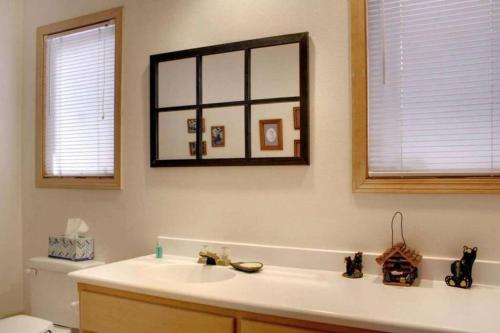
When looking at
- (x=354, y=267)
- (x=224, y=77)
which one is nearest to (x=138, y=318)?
(x=354, y=267)

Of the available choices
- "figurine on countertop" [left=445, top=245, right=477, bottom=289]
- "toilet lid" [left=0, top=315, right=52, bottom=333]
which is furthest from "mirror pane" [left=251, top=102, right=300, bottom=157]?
"toilet lid" [left=0, top=315, right=52, bottom=333]

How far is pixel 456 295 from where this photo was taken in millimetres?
1446

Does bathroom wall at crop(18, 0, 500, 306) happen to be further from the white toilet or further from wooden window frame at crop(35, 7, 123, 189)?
the white toilet

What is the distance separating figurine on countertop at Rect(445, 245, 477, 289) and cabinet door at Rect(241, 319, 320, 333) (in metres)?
0.63

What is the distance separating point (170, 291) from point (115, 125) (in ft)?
4.16

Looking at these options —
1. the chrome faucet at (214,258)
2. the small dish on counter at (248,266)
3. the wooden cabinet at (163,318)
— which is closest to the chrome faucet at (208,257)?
the chrome faucet at (214,258)

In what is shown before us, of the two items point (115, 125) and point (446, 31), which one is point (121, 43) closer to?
point (115, 125)

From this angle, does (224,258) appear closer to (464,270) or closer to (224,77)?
(224,77)

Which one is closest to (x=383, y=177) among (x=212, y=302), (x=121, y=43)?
(x=212, y=302)

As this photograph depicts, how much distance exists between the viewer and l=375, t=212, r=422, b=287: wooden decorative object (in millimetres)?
1576

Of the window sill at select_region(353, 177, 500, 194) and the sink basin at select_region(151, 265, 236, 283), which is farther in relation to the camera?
the sink basin at select_region(151, 265, 236, 283)

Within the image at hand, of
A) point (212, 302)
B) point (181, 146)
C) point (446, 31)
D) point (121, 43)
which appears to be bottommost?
point (212, 302)

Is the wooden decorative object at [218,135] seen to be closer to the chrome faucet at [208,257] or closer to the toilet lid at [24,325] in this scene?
the chrome faucet at [208,257]

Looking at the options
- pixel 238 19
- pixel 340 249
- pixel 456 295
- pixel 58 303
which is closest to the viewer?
pixel 456 295
